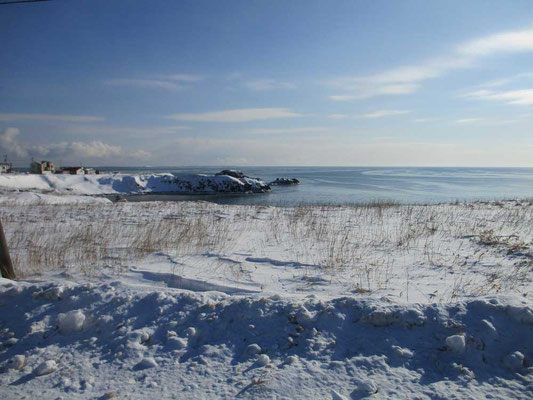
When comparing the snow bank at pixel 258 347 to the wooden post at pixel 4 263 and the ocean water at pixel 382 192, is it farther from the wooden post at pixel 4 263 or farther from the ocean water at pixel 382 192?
the ocean water at pixel 382 192

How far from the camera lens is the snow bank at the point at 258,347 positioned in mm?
2455

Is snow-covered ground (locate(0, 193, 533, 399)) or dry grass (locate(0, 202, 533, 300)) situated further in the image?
dry grass (locate(0, 202, 533, 300))

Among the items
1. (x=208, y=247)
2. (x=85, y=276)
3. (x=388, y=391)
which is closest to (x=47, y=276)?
(x=85, y=276)

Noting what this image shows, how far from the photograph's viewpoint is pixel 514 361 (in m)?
2.59

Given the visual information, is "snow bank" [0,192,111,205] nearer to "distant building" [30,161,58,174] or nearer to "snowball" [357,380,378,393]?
"snowball" [357,380,378,393]

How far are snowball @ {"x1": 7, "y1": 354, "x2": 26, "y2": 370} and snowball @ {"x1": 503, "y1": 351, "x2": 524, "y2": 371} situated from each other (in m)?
4.21

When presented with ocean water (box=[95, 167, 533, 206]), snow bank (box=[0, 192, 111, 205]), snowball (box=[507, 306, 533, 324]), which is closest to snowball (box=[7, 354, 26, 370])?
snowball (box=[507, 306, 533, 324])

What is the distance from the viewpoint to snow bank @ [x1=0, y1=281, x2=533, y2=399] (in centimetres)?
246

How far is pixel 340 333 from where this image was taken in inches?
119

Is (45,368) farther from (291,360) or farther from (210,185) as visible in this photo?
(210,185)

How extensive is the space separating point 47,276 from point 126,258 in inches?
48.9

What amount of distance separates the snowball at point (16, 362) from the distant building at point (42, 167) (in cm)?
5279

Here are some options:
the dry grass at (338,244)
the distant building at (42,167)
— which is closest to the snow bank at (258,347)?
the dry grass at (338,244)

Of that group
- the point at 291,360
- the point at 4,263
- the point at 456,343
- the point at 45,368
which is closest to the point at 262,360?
the point at 291,360
